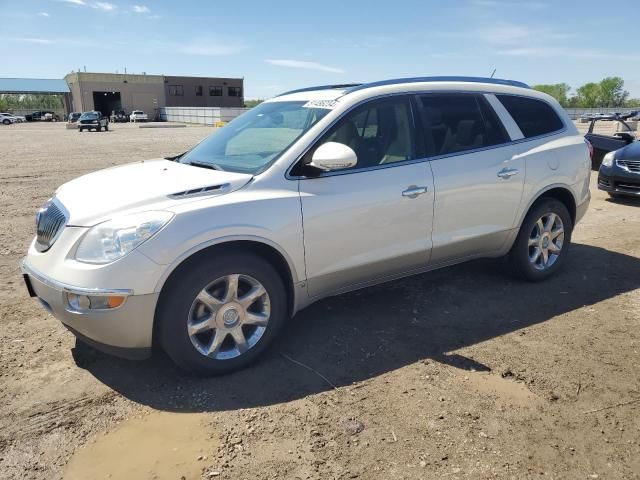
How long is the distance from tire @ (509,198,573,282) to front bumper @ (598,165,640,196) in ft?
14.9

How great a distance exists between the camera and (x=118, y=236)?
293 centimetres

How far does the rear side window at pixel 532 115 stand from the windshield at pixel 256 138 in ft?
6.48

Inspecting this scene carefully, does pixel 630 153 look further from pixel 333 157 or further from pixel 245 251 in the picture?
pixel 245 251

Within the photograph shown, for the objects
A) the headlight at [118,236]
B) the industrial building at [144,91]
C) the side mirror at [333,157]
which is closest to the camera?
the headlight at [118,236]

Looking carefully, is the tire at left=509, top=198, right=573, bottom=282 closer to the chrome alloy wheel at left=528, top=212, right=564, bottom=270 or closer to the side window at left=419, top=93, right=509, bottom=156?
the chrome alloy wheel at left=528, top=212, right=564, bottom=270

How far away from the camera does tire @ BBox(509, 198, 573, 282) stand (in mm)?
4738

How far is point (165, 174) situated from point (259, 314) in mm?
1227

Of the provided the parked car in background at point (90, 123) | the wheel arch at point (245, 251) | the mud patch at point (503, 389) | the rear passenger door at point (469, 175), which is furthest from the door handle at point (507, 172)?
the parked car in background at point (90, 123)

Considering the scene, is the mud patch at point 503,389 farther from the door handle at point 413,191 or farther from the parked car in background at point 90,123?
the parked car in background at point 90,123

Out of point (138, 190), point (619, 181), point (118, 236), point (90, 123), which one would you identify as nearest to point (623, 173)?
point (619, 181)

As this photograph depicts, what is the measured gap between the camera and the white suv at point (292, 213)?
2.98 metres

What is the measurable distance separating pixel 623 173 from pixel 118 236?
868 cm

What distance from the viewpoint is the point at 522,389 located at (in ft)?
10.4

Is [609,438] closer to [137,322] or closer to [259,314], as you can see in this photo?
[259,314]
